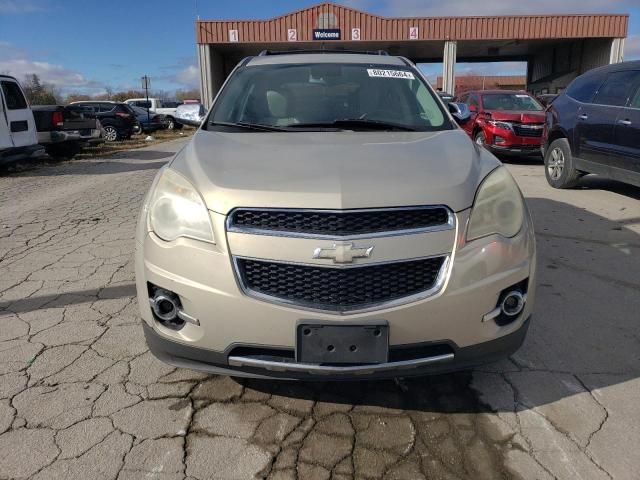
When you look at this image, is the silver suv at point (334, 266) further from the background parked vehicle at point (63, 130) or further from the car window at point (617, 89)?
the background parked vehicle at point (63, 130)

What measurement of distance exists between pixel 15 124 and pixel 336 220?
1029 centimetres

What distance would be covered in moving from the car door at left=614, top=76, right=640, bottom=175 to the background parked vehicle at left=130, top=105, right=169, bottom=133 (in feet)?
68.9

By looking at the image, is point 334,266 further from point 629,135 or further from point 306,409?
point 629,135

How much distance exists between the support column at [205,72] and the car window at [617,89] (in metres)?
24.4

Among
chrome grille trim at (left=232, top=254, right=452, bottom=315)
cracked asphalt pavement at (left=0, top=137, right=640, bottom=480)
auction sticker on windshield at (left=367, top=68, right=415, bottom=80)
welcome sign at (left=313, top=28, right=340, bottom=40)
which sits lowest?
cracked asphalt pavement at (left=0, top=137, right=640, bottom=480)

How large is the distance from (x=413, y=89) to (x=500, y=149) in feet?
25.2

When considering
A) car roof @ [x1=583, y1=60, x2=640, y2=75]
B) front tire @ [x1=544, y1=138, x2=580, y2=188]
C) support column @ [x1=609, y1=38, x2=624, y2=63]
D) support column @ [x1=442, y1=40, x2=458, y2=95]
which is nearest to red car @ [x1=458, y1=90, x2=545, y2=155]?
front tire @ [x1=544, y1=138, x2=580, y2=188]

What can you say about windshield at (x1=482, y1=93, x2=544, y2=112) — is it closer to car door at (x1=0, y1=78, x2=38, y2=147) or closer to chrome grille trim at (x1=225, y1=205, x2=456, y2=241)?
car door at (x1=0, y1=78, x2=38, y2=147)

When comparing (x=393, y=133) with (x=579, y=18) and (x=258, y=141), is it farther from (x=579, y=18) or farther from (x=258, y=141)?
(x=579, y=18)

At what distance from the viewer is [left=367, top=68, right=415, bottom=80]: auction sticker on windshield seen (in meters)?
3.54

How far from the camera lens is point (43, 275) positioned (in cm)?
417

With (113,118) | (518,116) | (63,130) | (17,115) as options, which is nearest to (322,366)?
(518,116)

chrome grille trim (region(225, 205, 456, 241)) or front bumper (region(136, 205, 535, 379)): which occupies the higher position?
chrome grille trim (region(225, 205, 456, 241))

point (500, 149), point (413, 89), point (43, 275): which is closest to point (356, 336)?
point (413, 89)
